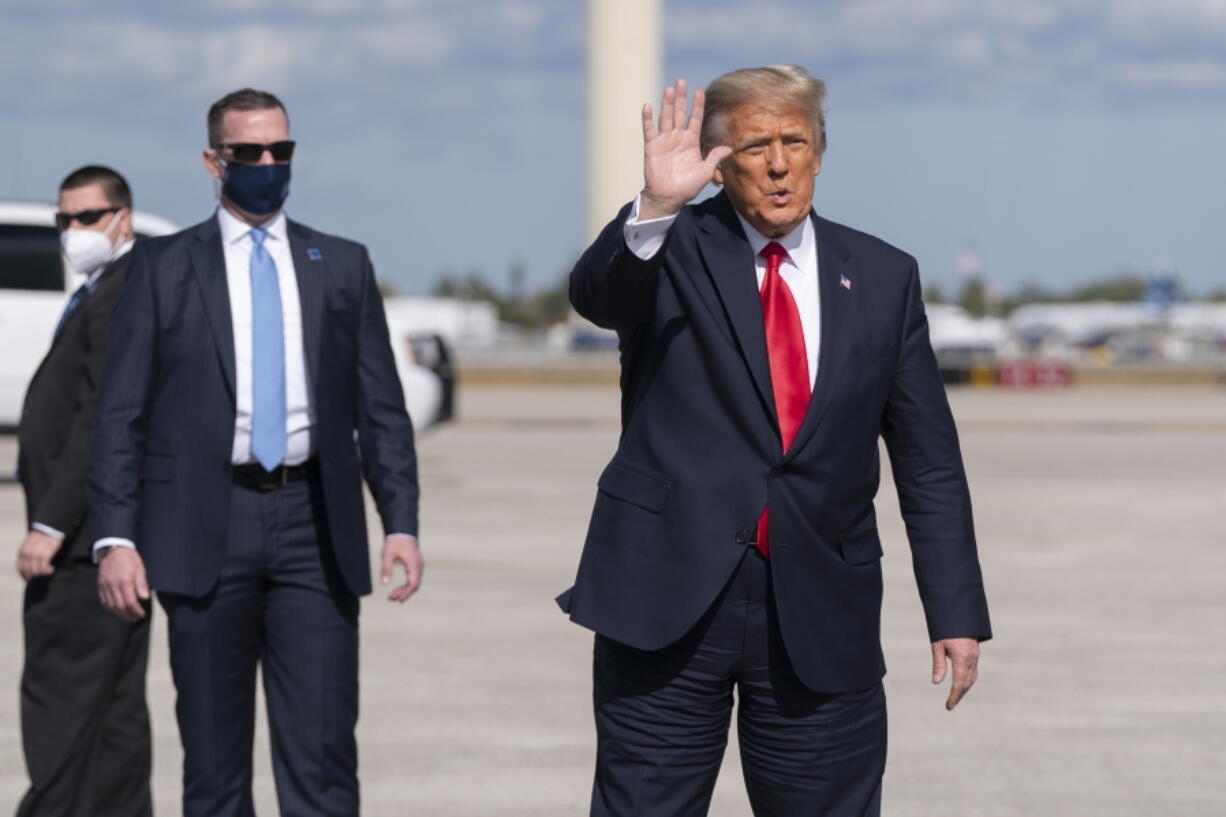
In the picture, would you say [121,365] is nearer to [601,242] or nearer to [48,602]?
[48,602]

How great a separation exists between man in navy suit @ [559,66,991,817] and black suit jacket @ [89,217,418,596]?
3.45 feet

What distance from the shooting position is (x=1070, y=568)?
39.4 ft

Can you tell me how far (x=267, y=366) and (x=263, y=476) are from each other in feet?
0.84

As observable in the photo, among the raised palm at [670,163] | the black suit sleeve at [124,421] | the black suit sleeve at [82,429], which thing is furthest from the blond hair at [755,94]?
the black suit sleeve at [82,429]

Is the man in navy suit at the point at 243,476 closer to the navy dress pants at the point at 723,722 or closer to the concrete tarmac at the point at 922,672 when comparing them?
the navy dress pants at the point at 723,722

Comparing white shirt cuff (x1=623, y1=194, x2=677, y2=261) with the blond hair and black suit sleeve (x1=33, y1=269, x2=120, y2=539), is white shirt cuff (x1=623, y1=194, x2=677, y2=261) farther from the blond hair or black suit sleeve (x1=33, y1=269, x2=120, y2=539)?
black suit sleeve (x1=33, y1=269, x2=120, y2=539)

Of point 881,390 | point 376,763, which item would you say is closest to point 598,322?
point 881,390

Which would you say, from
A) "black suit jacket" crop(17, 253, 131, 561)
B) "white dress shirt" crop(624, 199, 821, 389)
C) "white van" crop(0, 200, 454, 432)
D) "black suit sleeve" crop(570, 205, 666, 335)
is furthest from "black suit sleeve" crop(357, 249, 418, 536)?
"white van" crop(0, 200, 454, 432)

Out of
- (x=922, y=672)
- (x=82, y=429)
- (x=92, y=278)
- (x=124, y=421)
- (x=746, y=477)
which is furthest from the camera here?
(x=922, y=672)

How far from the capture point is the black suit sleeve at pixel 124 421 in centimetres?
467

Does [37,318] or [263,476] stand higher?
[263,476]

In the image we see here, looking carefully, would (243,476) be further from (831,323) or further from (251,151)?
(831,323)

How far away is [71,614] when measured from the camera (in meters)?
5.44

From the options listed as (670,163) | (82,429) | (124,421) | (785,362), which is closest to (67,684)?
(82,429)
